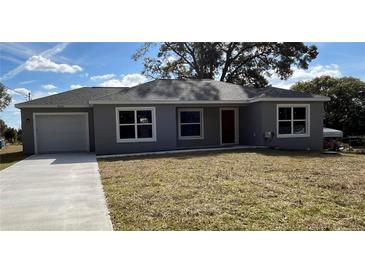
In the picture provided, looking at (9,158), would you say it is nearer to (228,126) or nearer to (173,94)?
(173,94)

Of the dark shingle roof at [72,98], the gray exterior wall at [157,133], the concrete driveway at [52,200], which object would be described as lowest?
the concrete driveway at [52,200]

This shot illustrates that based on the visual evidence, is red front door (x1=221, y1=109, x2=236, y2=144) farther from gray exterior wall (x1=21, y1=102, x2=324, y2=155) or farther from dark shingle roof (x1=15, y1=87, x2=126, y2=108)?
→ dark shingle roof (x1=15, y1=87, x2=126, y2=108)

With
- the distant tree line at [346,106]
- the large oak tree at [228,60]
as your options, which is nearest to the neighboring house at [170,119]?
the large oak tree at [228,60]

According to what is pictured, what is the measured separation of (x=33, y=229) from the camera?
448cm

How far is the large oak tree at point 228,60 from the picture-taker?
28.1 metres

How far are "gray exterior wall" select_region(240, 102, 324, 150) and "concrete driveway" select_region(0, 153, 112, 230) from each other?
906 cm

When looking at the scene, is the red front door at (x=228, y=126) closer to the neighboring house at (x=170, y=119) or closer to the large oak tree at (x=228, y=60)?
the neighboring house at (x=170, y=119)

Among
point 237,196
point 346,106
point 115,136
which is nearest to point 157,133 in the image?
point 115,136

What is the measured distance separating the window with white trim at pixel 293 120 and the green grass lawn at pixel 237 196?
5.74 meters

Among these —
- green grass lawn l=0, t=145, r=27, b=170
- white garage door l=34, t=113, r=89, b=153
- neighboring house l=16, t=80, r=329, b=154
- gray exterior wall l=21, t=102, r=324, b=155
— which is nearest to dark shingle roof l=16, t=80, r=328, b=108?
neighboring house l=16, t=80, r=329, b=154

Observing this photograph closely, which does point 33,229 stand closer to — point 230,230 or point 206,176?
point 230,230

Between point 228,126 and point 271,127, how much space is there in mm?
2850
